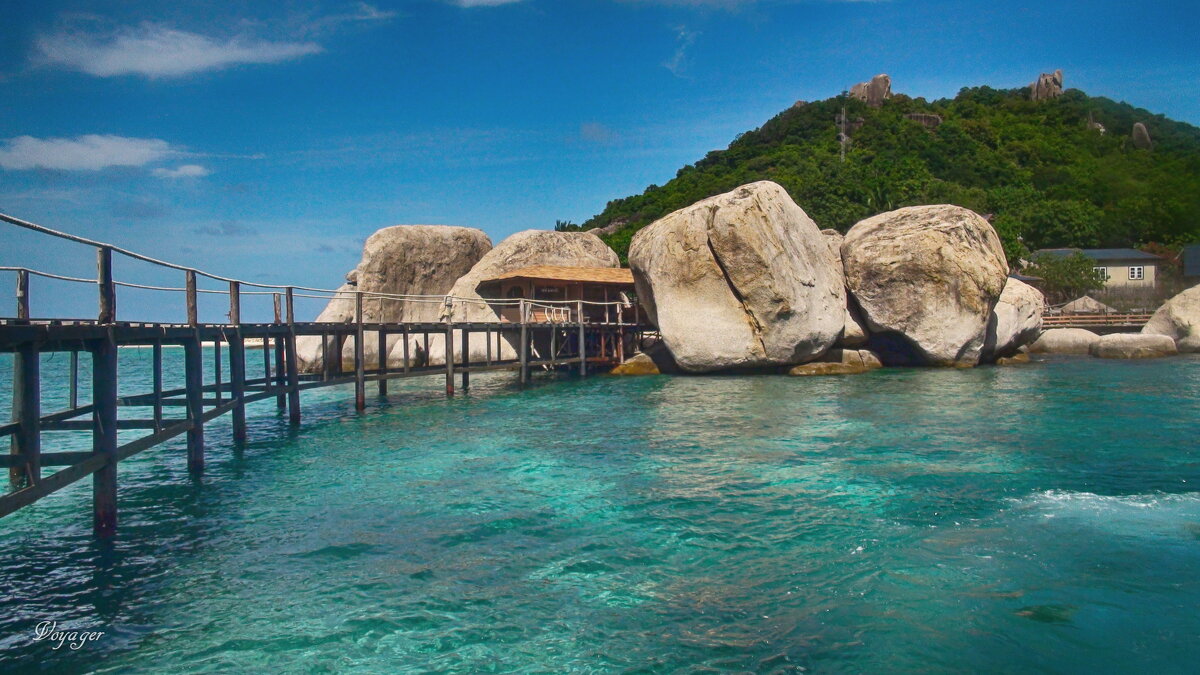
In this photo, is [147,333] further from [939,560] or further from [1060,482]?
[1060,482]

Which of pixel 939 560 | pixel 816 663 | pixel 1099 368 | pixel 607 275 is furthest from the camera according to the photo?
pixel 607 275

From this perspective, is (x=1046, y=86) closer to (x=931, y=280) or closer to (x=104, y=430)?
(x=931, y=280)

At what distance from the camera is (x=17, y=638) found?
21.2 ft

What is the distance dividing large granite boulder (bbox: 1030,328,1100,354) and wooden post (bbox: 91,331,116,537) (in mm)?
40582

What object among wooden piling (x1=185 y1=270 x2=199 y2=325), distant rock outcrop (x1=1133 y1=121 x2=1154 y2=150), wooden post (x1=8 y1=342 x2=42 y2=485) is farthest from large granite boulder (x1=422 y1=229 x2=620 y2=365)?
distant rock outcrop (x1=1133 y1=121 x2=1154 y2=150)

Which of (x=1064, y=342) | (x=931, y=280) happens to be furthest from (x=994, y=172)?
(x=931, y=280)

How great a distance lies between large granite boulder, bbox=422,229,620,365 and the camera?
34.9 metres

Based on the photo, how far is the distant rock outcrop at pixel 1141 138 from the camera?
241 ft

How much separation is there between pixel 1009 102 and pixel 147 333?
93.3m

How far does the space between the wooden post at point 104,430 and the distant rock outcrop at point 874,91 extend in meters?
97.3

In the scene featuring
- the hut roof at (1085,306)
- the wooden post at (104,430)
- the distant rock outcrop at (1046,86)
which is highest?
the distant rock outcrop at (1046,86)

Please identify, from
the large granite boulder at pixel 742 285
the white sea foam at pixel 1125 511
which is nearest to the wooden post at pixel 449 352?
the large granite boulder at pixel 742 285

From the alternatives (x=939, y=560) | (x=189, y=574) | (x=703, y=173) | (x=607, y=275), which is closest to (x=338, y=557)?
(x=189, y=574)

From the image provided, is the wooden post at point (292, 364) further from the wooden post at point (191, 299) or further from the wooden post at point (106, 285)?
the wooden post at point (106, 285)
